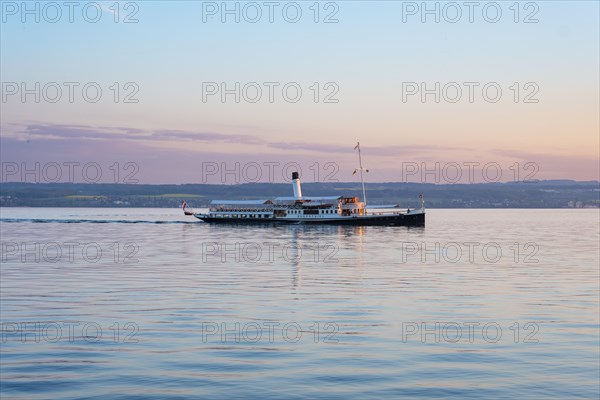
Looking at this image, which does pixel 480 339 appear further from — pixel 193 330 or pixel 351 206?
pixel 351 206

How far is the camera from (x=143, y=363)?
91.0ft

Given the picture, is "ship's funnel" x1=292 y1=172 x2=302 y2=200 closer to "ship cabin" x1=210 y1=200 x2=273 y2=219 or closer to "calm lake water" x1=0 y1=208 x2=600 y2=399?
"ship cabin" x1=210 y1=200 x2=273 y2=219

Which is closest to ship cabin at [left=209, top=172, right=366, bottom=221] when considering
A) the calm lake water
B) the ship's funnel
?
the ship's funnel

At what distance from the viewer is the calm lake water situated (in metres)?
25.3

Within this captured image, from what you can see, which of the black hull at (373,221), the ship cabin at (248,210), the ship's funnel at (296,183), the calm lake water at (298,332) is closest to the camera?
the calm lake water at (298,332)

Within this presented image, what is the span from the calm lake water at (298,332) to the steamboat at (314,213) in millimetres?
96196

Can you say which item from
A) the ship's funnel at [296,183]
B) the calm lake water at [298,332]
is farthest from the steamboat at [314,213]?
the calm lake water at [298,332]

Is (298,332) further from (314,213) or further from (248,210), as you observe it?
(248,210)

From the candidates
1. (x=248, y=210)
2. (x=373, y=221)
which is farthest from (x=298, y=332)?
(x=248, y=210)

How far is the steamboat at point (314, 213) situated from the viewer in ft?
539

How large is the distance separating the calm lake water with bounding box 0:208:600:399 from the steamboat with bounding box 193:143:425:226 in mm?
96196

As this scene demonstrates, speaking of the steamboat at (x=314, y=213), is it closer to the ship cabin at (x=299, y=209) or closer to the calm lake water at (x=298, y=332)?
the ship cabin at (x=299, y=209)

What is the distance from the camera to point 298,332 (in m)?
34.4

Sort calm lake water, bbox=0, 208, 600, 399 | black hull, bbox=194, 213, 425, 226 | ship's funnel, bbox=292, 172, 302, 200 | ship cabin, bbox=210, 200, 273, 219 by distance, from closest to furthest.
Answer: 1. calm lake water, bbox=0, 208, 600, 399
2. black hull, bbox=194, 213, 425, 226
3. ship's funnel, bbox=292, 172, 302, 200
4. ship cabin, bbox=210, 200, 273, 219
